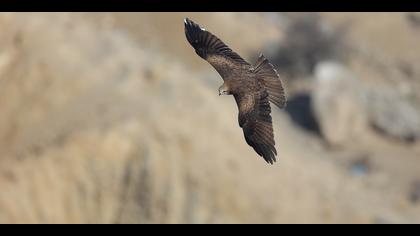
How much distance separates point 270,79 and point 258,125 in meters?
0.43

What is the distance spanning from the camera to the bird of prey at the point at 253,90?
6801 millimetres

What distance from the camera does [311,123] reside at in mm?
24266

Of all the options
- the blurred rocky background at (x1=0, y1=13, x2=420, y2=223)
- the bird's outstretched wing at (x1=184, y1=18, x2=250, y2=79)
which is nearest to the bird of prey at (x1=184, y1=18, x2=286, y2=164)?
the bird's outstretched wing at (x1=184, y1=18, x2=250, y2=79)

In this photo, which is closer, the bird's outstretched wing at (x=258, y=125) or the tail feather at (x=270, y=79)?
the tail feather at (x=270, y=79)

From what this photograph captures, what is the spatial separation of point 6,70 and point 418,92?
14.0 meters

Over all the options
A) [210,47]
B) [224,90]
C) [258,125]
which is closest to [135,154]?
[210,47]

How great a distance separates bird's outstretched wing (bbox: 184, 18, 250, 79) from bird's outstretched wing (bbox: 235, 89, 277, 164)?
1.11 ft

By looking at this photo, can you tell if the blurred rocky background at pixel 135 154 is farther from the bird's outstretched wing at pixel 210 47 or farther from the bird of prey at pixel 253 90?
the bird of prey at pixel 253 90

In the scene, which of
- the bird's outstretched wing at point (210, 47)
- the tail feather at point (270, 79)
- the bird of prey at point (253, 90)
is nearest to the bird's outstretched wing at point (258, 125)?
the bird of prey at point (253, 90)

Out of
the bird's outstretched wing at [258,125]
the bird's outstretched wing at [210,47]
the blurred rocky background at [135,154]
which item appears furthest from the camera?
the blurred rocky background at [135,154]

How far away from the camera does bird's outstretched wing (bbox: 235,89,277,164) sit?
6.93 meters
